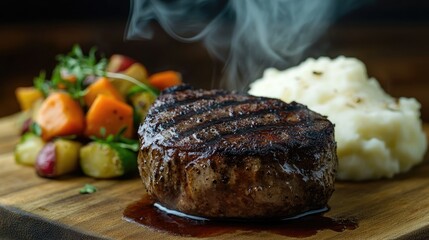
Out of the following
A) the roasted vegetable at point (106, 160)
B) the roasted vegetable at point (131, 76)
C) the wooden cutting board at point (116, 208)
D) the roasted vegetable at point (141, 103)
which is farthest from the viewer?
the roasted vegetable at point (131, 76)

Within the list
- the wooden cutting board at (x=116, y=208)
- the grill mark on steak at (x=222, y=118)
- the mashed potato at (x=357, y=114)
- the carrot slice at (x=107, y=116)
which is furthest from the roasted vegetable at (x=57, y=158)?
the mashed potato at (x=357, y=114)

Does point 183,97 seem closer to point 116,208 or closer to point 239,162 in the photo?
point 116,208

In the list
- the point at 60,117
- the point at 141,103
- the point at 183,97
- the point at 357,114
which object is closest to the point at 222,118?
the point at 183,97

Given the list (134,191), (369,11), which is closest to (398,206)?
(134,191)

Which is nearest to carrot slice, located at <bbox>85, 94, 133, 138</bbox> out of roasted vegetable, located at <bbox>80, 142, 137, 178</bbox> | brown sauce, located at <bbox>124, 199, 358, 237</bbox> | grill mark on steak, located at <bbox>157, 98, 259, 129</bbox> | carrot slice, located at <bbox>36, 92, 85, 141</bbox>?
carrot slice, located at <bbox>36, 92, 85, 141</bbox>

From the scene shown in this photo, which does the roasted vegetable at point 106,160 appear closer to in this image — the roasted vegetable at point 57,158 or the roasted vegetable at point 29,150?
the roasted vegetable at point 57,158
